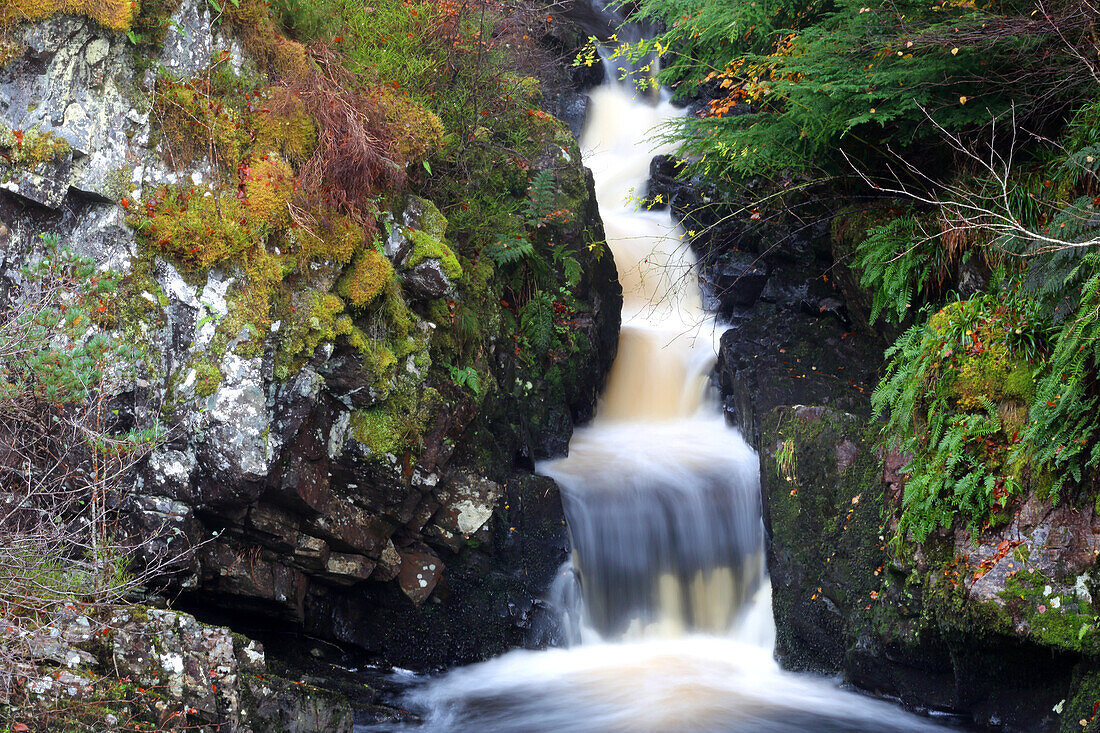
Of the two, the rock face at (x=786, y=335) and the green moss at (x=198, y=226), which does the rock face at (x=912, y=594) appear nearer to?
the rock face at (x=786, y=335)

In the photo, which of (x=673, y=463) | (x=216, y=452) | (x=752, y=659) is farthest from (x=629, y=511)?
(x=216, y=452)

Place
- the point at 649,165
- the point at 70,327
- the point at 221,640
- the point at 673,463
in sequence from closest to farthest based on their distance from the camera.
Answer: the point at 221,640, the point at 70,327, the point at 673,463, the point at 649,165

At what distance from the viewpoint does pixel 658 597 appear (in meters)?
8.26

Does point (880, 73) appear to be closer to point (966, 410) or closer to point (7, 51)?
point (966, 410)

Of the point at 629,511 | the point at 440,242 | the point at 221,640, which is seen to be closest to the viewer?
the point at 221,640

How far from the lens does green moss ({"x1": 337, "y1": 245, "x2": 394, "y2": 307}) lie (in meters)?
6.82

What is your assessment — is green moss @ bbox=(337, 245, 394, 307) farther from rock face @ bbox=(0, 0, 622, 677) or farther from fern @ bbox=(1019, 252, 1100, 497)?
fern @ bbox=(1019, 252, 1100, 497)

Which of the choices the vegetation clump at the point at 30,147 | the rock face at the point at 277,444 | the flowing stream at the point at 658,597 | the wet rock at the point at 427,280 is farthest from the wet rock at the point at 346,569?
the vegetation clump at the point at 30,147

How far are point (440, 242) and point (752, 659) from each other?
16.7ft

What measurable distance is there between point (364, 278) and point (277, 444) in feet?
5.43

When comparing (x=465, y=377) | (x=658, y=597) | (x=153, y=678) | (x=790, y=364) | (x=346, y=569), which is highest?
(x=790, y=364)

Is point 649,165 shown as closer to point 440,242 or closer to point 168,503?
point 440,242

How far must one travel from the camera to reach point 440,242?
297 inches

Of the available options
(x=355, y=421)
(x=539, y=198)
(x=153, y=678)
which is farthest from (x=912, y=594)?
(x=539, y=198)
